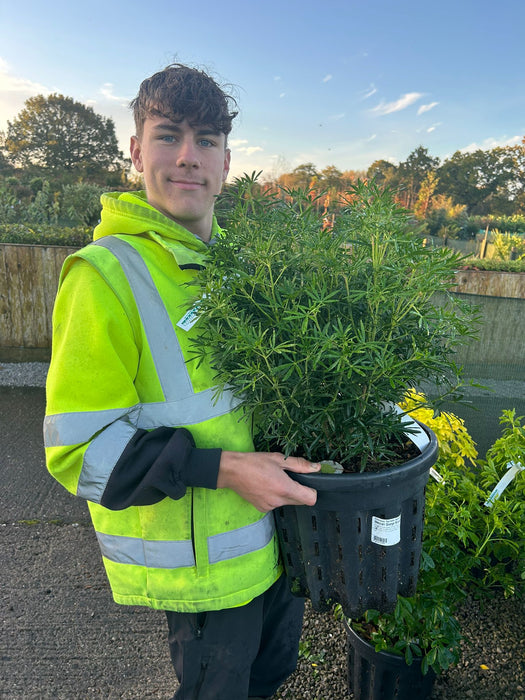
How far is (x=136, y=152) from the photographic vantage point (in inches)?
69.6

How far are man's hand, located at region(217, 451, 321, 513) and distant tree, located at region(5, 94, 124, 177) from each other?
52420 millimetres

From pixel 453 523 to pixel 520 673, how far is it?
2.41ft

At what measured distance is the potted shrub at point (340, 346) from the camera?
3.61 ft

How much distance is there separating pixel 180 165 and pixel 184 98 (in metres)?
0.20

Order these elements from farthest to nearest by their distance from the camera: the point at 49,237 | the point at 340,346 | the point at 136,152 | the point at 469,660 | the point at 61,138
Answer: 1. the point at 61,138
2. the point at 49,237
3. the point at 469,660
4. the point at 136,152
5. the point at 340,346

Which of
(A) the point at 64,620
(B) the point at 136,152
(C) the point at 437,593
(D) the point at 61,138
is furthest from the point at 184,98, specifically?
(D) the point at 61,138

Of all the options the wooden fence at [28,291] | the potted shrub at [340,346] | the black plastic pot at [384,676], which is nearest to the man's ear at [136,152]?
the potted shrub at [340,346]

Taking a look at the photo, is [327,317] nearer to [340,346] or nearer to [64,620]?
[340,346]

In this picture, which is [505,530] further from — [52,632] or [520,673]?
[52,632]

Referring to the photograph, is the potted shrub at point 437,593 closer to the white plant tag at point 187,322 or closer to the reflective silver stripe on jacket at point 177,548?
the reflective silver stripe on jacket at point 177,548

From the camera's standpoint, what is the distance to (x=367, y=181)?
4.26 feet

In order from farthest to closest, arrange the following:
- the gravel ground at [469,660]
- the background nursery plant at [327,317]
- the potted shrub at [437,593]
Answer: the gravel ground at [469,660], the potted shrub at [437,593], the background nursery plant at [327,317]

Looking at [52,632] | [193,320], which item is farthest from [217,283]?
[52,632]

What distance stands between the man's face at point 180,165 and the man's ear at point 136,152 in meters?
0.08
